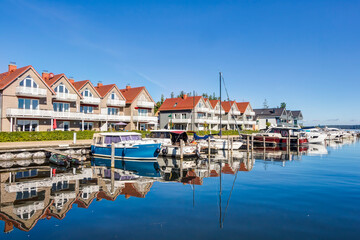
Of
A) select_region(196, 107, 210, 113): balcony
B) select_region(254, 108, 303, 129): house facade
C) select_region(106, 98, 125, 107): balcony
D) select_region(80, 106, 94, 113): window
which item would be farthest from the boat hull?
select_region(254, 108, 303, 129): house facade

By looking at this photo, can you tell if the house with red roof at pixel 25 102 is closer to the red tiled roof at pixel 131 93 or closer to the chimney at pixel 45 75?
the chimney at pixel 45 75

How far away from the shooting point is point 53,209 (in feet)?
43.8

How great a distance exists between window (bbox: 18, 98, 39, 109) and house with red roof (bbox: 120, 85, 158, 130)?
62.1 feet

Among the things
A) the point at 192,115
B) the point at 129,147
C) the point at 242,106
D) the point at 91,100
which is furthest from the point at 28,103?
the point at 242,106

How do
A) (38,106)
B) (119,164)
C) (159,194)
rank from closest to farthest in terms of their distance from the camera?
(159,194) < (119,164) < (38,106)

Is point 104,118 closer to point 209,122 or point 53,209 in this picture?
point 209,122

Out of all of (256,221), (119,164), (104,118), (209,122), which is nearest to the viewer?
(256,221)

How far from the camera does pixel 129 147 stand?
2773 cm

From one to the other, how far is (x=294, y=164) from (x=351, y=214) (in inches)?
629

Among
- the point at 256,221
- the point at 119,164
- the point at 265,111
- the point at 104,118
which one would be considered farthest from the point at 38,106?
the point at 265,111

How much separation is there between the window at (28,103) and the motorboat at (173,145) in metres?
19.4

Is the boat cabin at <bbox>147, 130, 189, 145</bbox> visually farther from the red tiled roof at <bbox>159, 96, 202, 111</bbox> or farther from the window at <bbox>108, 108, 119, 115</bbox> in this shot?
the red tiled roof at <bbox>159, 96, 202, 111</bbox>

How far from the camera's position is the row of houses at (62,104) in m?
38.9

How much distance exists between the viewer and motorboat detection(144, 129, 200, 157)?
31.3 metres
